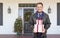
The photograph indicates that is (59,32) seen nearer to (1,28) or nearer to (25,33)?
(25,33)

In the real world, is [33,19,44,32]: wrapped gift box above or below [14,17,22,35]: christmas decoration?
above

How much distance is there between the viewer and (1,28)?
13.8 m

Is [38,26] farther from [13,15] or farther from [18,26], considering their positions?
[13,15]

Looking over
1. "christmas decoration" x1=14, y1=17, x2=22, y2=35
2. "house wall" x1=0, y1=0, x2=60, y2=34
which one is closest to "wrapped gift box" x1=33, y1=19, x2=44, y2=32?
"christmas decoration" x1=14, y1=17, x2=22, y2=35

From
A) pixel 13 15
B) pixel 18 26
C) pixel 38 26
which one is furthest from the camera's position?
pixel 13 15

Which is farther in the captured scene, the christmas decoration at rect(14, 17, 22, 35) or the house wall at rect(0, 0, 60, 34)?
the house wall at rect(0, 0, 60, 34)

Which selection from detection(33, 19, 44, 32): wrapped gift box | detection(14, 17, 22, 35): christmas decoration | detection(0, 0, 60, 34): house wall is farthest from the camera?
detection(0, 0, 60, 34): house wall

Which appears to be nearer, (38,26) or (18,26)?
(38,26)

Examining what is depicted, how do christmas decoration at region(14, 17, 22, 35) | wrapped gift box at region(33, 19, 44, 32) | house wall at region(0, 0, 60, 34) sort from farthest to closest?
house wall at region(0, 0, 60, 34), christmas decoration at region(14, 17, 22, 35), wrapped gift box at region(33, 19, 44, 32)

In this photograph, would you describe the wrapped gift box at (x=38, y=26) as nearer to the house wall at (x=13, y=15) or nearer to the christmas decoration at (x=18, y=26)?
the christmas decoration at (x=18, y=26)

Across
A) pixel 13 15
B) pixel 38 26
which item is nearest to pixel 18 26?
pixel 13 15

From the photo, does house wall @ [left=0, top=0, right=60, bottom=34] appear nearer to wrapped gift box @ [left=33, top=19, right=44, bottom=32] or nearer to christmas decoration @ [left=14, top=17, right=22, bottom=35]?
christmas decoration @ [left=14, top=17, right=22, bottom=35]

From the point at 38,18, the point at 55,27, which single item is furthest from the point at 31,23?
the point at 55,27

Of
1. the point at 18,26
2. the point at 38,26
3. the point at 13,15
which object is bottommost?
the point at 18,26
